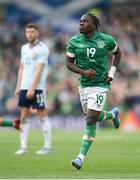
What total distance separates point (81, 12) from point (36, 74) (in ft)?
54.9

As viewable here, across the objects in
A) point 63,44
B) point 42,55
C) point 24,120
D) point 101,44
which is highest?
point 101,44

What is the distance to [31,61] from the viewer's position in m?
15.6

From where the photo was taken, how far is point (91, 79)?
40.0 feet

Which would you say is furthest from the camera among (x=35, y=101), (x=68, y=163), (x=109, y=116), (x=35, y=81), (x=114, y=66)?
(x=35, y=101)

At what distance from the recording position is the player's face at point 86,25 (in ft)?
39.4

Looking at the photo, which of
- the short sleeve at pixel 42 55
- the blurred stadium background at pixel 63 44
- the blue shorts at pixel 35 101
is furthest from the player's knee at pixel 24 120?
the blurred stadium background at pixel 63 44

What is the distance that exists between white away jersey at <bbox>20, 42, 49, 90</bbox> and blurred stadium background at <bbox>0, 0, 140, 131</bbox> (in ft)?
44.5

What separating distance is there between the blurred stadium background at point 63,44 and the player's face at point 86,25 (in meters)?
17.2

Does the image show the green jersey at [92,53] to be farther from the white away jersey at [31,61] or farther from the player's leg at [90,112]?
the white away jersey at [31,61]

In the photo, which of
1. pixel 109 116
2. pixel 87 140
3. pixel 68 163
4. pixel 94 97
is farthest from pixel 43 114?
pixel 87 140

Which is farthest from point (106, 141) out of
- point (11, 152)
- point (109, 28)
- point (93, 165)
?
point (109, 28)

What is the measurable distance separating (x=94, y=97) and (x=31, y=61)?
3.67 metres

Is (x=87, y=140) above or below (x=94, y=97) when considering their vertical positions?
below

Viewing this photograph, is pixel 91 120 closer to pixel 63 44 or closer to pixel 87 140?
pixel 87 140
